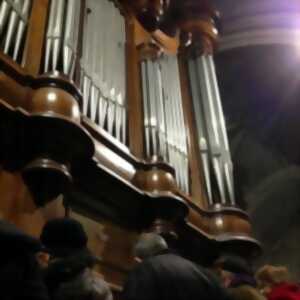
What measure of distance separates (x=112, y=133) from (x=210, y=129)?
1582mm

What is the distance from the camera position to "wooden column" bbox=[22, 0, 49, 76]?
3.47m

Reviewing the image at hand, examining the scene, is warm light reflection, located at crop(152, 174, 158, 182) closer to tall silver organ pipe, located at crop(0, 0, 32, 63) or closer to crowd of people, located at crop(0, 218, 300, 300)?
tall silver organ pipe, located at crop(0, 0, 32, 63)

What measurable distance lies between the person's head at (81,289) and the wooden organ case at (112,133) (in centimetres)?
92

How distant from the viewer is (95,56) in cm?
442

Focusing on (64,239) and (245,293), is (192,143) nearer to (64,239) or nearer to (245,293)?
(245,293)

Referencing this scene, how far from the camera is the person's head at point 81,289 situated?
199 centimetres

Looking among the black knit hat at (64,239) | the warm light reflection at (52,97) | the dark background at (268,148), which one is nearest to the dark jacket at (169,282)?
the black knit hat at (64,239)

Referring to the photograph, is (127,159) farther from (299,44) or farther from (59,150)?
(299,44)

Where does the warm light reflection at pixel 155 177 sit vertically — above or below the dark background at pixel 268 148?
below

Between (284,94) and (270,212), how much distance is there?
5.87 feet

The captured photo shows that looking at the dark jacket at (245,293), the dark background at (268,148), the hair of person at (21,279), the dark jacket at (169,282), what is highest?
the dark background at (268,148)

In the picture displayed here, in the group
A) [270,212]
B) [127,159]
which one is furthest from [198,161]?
[270,212]

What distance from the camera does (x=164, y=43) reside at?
19.8ft

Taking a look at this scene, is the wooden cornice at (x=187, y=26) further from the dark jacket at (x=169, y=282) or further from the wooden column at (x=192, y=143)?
the dark jacket at (x=169, y=282)
